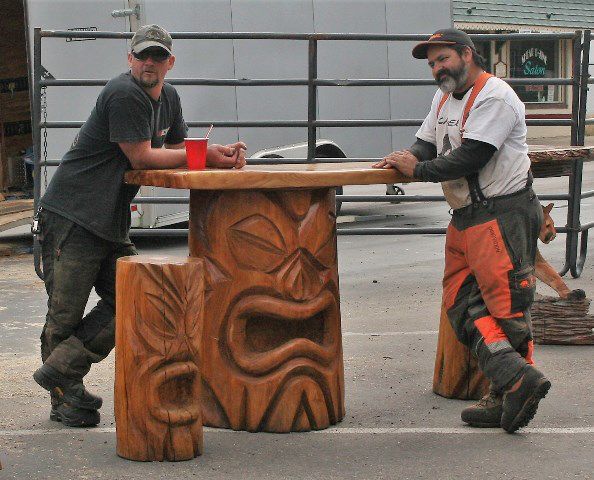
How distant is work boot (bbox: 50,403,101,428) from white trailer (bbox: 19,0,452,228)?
220 inches

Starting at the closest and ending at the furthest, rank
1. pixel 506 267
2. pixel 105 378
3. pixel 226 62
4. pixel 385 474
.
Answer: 1. pixel 385 474
2. pixel 506 267
3. pixel 105 378
4. pixel 226 62

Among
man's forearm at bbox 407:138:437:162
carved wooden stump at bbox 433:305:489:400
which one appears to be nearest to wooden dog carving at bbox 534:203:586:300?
carved wooden stump at bbox 433:305:489:400

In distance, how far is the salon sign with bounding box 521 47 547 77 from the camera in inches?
1172

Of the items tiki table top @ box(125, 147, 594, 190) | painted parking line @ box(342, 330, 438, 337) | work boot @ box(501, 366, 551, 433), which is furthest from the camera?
painted parking line @ box(342, 330, 438, 337)

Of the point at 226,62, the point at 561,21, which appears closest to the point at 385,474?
the point at 226,62

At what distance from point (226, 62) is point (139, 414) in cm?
770

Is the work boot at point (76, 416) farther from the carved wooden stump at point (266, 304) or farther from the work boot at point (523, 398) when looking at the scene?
the work boot at point (523, 398)

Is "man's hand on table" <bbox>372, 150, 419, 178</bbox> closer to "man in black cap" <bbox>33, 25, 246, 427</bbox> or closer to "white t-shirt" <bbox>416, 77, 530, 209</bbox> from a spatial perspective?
"white t-shirt" <bbox>416, 77, 530, 209</bbox>

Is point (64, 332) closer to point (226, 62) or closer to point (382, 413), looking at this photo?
point (382, 413)

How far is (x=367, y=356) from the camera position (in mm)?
6836

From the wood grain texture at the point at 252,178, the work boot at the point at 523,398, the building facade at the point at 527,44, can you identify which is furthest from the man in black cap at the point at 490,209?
the building facade at the point at 527,44

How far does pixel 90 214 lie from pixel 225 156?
26.5 inches

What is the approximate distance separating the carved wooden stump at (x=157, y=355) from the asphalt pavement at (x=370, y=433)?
0.36ft

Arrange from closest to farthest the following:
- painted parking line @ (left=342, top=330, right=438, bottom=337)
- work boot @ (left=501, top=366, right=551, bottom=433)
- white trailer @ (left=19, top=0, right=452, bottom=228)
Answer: work boot @ (left=501, top=366, right=551, bottom=433)
painted parking line @ (left=342, top=330, right=438, bottom=337)
white trailer @ (left=19, top=0, right=452, bottom=228)
